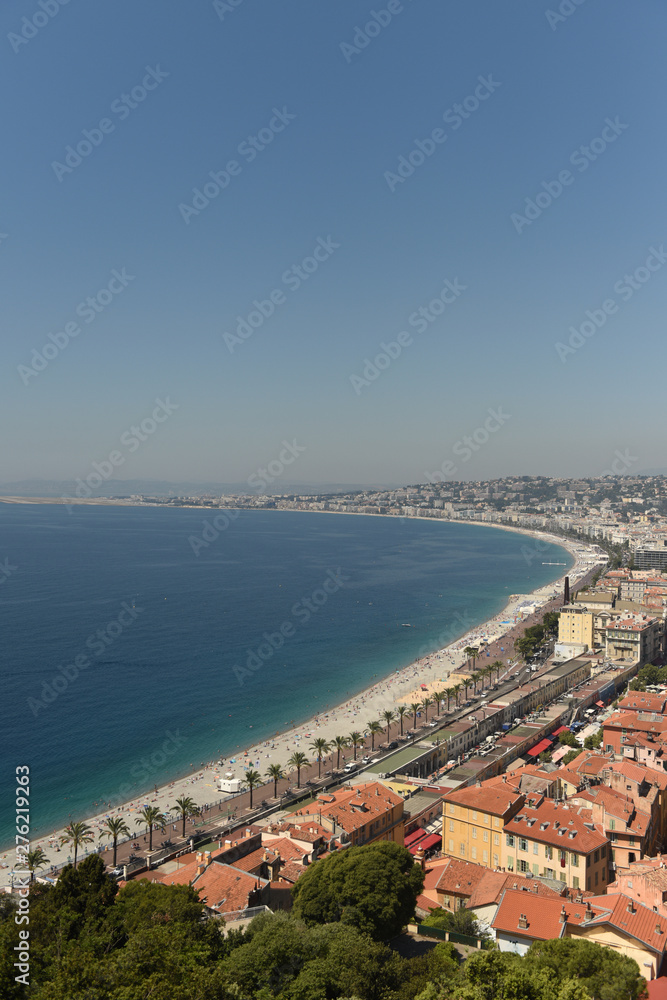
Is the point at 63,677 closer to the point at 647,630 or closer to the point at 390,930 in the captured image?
the point at 390,930

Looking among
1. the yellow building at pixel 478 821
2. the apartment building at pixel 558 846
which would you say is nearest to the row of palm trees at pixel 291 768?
the yellow building at pixel 478 821

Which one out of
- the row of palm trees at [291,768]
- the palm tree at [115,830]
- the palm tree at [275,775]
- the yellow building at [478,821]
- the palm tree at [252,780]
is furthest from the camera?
the palm tree at [275,775]

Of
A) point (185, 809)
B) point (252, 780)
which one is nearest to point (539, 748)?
point (252, 780)

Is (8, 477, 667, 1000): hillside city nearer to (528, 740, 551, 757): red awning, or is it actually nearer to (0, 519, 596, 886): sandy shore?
(528, 740, 551, 757): red awning

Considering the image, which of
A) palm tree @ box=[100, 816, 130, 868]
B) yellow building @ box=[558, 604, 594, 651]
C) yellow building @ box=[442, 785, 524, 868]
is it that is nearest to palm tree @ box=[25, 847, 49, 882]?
palm tree @ box=[100, 816, 130, 868]

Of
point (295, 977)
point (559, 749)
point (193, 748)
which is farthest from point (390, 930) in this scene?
point (193, 748)

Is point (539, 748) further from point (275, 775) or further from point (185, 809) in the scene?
point (185, 809)

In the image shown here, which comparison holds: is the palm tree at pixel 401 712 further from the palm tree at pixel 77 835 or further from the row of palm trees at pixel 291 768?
the palm tree at pixel 77 835
